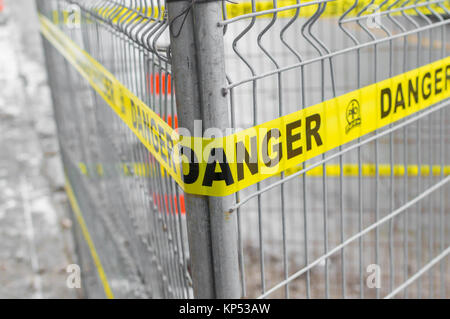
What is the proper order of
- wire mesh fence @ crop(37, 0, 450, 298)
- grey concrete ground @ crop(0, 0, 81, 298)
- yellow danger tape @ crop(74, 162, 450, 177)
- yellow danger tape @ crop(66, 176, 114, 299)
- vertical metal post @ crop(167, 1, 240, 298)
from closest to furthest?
vertical metal post @ crop(167, 1, 240, 298) < wire mesh fence @ crop(37, 0, 450, 298) < yellow danger tape @ crop(74, 162, 450, 177) < yellow danger tape @ crop(66, 176, 114, 299) < grey concrete ground @ crop(0, 0, 81, 298)

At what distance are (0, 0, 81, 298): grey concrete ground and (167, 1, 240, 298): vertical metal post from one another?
274 centimetres

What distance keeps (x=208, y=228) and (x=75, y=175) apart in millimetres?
1919

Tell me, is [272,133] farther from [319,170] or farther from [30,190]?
[30,190]

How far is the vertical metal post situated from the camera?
0.81 meters

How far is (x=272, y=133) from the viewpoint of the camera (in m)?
0.94

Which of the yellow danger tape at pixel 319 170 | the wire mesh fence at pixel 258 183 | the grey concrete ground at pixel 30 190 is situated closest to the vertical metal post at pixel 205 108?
the wire mesh fence at pixel 258 183

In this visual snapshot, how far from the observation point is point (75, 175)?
2.68 metres

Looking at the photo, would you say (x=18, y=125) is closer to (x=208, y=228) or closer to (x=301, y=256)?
(x=301, y=256)

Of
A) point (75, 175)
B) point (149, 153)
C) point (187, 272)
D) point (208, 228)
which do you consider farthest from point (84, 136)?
point (208, 228)

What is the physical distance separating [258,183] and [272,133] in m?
0.10

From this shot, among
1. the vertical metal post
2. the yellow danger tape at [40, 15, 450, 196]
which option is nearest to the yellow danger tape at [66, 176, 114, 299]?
the yellow danger tape at [40, 15, 450, 196]

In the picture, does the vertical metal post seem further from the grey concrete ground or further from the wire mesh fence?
the grey concrete ground

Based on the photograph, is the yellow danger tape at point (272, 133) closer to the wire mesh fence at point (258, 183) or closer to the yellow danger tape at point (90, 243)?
the wire mesh fence at point (258, 183)

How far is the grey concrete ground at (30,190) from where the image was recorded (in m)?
3.67
